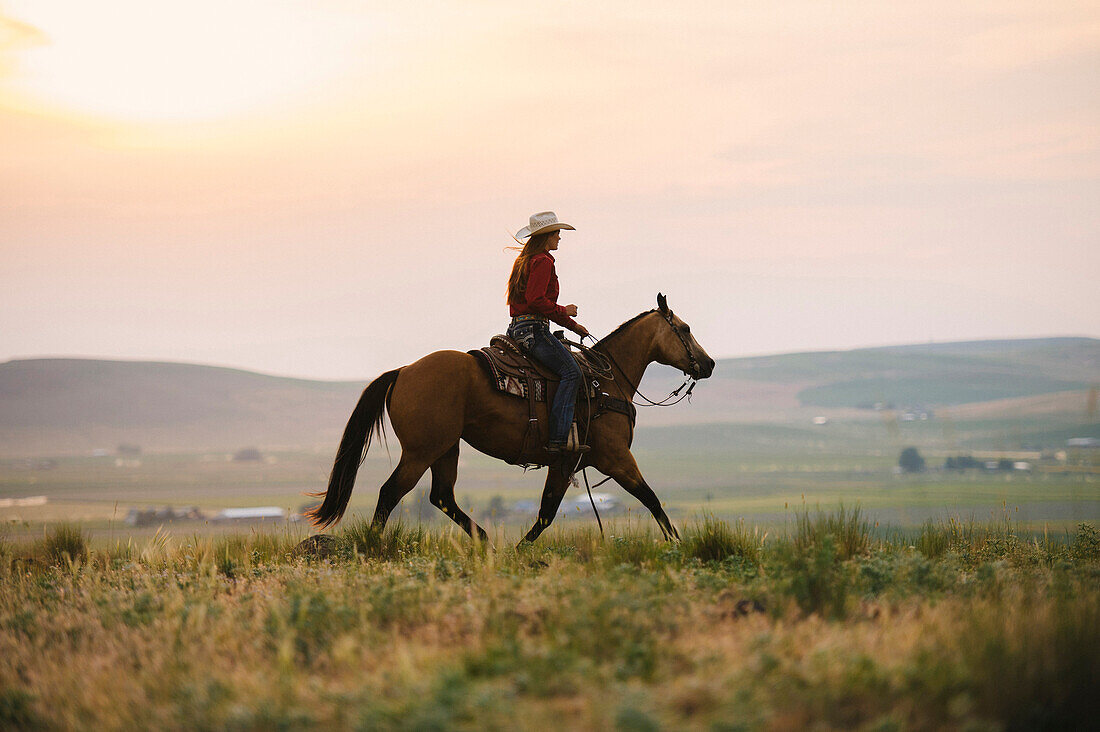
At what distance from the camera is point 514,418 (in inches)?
412

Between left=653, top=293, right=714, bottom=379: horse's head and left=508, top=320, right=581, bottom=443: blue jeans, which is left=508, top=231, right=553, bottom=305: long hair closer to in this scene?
left=508, top=320, right=581, bottom=443: blue jeans

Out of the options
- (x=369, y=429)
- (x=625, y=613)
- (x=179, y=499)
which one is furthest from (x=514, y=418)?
(x=179, y=499)

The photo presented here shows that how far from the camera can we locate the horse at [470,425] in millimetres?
10141

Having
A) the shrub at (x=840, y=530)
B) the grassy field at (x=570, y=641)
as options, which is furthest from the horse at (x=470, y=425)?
the shrub at (x=840, y=530)

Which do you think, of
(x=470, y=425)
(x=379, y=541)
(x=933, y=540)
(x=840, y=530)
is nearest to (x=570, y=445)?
(x=470, y=425)

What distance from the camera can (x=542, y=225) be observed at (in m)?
10.7

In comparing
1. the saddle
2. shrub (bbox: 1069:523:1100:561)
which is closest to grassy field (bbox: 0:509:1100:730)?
shrub (bbox: 1069:523:1100:561)

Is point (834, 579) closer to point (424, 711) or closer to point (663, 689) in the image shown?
point (663, 689)

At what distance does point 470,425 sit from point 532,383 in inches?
29.6

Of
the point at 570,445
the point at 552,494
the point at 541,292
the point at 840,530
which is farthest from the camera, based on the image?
the point at 552,494

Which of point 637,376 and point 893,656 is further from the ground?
point 637,376

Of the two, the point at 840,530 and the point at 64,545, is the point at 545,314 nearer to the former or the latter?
the point at 840,530

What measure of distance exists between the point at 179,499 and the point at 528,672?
487ft

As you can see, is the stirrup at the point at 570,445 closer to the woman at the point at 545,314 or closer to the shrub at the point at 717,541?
the woman at the point at 545,314
